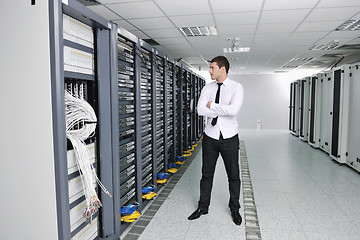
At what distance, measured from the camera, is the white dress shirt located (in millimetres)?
2320

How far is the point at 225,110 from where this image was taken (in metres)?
2.30

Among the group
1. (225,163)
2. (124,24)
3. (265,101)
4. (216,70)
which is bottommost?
(225,163)

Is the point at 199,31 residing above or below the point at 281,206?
above

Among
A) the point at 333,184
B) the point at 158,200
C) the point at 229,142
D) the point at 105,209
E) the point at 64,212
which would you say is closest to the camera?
the point at 64,212

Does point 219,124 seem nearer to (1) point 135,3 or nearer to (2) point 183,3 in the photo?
(2) point 183,3

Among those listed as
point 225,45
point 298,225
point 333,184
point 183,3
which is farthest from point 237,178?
point 225,45

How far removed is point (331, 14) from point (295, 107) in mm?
5667

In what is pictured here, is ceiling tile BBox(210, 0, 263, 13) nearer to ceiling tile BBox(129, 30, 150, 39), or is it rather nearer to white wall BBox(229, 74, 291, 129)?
ceiling tile BBox(129, 30, 150, 39)

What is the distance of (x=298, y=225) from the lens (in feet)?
7.99

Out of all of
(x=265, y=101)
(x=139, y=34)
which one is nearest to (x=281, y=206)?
(x=139, y=34)

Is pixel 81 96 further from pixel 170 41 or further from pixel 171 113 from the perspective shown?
pixel 170 41

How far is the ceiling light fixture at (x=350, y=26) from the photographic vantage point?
4.21 metres

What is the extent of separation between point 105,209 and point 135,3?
8.94 ft

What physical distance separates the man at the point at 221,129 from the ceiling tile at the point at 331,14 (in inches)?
89.0
